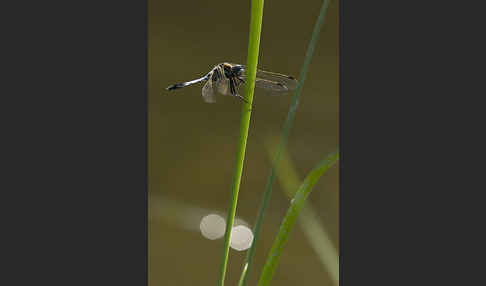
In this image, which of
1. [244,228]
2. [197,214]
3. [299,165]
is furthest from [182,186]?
[299,165]

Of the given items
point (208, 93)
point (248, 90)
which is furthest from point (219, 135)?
point (248, 90)

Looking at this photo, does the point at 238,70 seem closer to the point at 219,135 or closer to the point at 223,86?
the point at 223,86

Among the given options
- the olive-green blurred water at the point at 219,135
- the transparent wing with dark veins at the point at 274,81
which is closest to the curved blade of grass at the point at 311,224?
the olive-green blurred water at the point at 219,135

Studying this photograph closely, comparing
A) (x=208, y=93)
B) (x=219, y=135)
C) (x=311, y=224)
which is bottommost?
(x=311, y=224)

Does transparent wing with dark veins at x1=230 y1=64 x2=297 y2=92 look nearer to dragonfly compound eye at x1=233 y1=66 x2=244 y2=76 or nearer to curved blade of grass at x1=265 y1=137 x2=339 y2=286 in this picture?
dragonfly compound eye at x1=233 y1=66 x2=244 y2=76

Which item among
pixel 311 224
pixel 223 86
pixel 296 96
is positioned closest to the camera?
pixel 296 96

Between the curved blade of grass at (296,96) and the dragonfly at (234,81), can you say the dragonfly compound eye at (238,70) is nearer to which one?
the dragonfly at (234,81)
